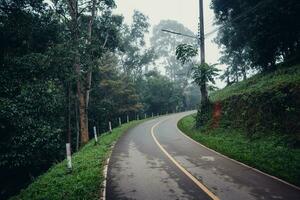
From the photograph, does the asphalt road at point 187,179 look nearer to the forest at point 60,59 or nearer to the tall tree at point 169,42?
the forest at point 60,59

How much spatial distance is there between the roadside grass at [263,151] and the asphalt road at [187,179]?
54cm

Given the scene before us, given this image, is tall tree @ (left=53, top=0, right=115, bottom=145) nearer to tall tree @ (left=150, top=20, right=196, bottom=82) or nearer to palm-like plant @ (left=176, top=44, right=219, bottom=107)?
palm-like plant @ (left=176, top=44, right=219, bottom=107)

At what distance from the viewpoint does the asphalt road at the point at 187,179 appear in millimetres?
7527

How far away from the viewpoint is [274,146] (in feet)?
39.9

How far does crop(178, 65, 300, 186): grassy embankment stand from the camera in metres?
10.4

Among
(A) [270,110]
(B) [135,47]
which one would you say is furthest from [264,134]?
(B) [135,47]

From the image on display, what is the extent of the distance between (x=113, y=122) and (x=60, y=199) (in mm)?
31688

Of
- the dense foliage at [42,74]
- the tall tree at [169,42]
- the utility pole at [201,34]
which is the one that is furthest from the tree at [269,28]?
the tall tree at [169,42]

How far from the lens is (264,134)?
13.8 meters

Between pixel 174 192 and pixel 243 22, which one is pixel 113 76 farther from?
pixel 174 192

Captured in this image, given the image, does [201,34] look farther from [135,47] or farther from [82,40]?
[135,47]

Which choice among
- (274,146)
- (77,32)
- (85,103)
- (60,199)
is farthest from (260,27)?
(60,199)

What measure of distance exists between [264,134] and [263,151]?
2.06 metres

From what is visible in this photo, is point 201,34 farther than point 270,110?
Yes
